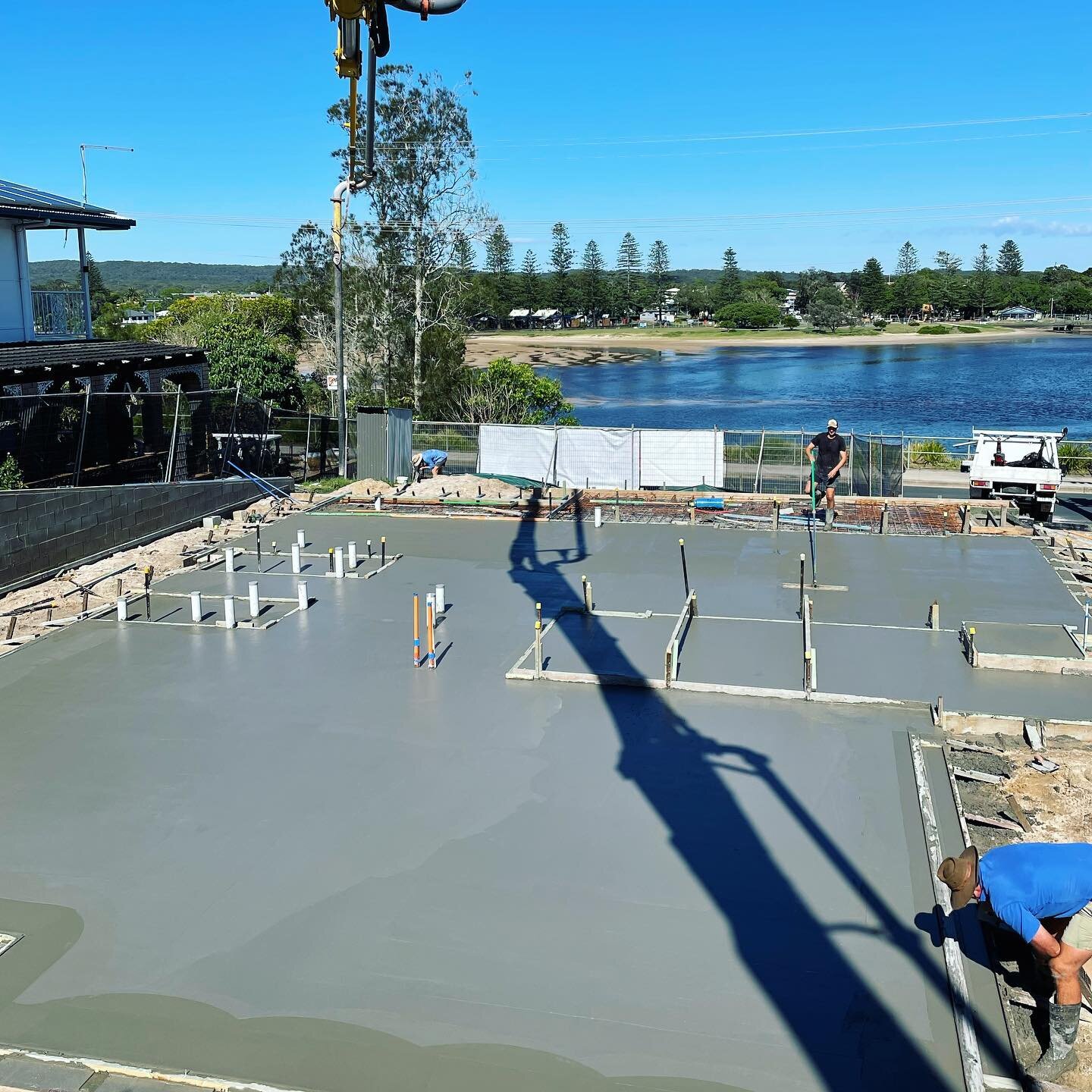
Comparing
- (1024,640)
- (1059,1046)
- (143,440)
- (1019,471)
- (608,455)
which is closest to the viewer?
(1059,1046)

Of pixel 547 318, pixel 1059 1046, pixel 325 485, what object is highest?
pixel 547 318

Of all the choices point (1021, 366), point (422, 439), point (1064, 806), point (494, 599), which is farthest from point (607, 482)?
point (1021, 366)

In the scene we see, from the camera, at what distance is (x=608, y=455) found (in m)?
26.5

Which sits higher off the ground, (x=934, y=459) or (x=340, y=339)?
(x=340, y=339)

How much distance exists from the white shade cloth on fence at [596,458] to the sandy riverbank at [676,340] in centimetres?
9872

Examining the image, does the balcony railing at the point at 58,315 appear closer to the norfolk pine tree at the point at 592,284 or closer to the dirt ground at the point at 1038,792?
the dirt ground at the point at 1038,792

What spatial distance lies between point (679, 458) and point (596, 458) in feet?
6.79

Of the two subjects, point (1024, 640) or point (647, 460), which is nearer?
point (1024, 640)

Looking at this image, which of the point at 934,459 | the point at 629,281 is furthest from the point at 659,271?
the point at 934,459

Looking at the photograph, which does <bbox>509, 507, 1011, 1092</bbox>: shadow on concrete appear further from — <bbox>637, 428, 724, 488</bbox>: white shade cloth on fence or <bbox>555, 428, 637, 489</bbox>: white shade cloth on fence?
<bbox>555, 428, 637, 489</bbox>: white shade cloth on fence

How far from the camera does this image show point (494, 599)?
15406 millimetres

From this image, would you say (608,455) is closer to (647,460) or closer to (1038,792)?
(647,460)

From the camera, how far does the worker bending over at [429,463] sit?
Result: 25.8m

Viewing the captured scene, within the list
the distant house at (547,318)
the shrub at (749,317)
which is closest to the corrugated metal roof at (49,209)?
the distant house at (547,318)
